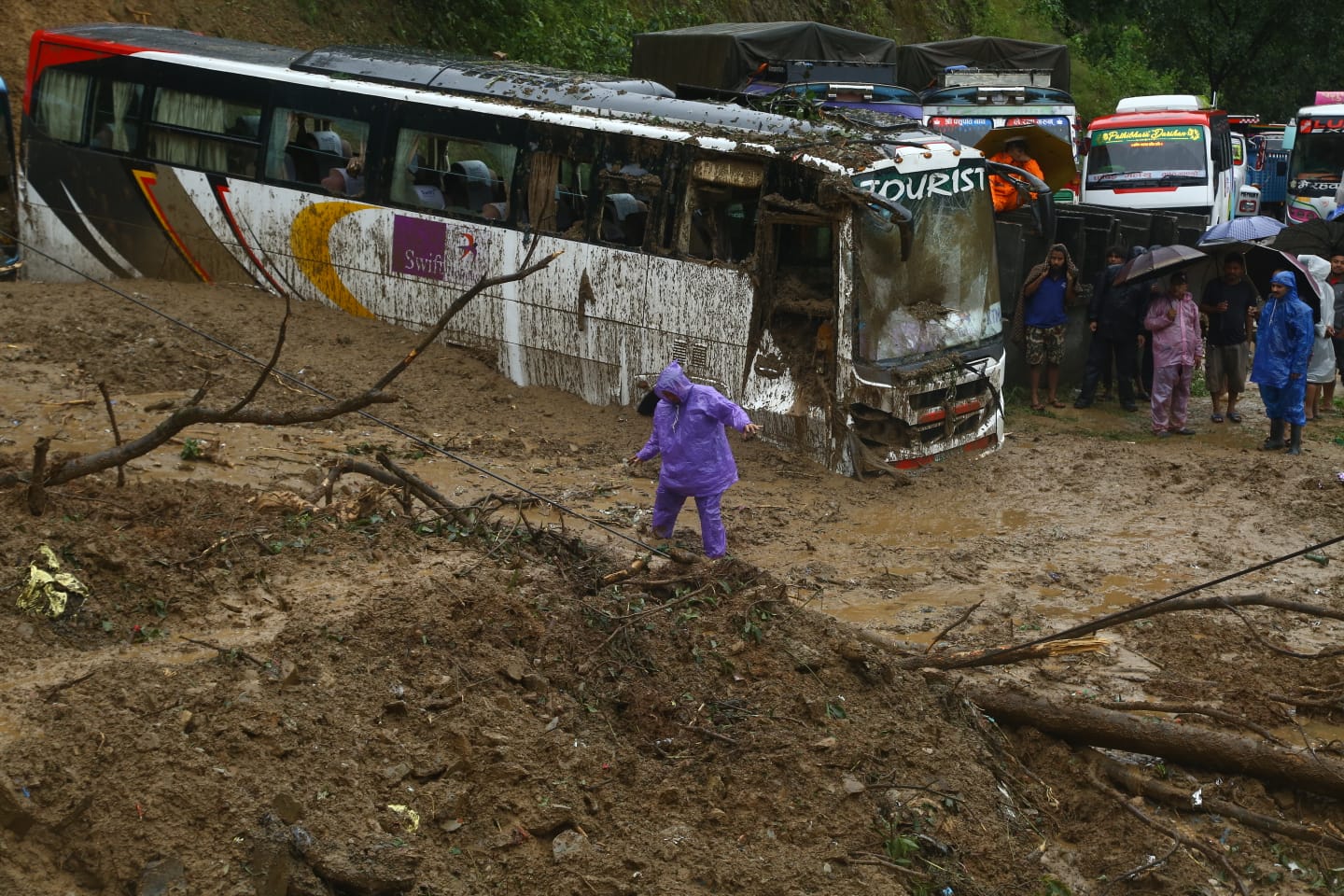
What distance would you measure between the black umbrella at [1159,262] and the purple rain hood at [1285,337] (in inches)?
27.0

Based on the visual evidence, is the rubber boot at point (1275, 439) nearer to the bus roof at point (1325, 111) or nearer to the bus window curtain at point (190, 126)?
the bus window curtain at point (190, 126)

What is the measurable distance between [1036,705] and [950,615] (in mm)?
1830

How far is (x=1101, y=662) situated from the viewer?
7.45m

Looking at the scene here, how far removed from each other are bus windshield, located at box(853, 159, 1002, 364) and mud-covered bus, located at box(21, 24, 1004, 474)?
22 millimetres

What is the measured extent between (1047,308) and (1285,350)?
2.17m

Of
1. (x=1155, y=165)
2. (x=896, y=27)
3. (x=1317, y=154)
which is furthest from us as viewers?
(x=896, y=27)

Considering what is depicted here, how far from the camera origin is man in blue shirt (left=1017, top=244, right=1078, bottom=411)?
12828 mm

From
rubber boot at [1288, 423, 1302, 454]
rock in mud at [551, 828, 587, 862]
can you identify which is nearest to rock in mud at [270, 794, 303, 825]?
rock in mud at [551, 828, 587, 862]

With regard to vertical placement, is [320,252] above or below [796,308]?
below

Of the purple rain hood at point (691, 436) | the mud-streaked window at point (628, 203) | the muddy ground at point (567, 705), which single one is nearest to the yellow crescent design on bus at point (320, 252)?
the mud-streaked window at point (628, 203)

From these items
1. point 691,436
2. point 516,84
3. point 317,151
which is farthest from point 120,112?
point 691,436

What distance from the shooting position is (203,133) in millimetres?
12336

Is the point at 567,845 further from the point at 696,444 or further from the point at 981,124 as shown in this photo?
the point at 981,124

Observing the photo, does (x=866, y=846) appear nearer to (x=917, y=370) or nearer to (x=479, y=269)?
(x=917, y=370)
